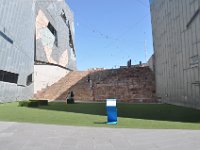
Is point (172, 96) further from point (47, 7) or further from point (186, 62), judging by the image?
point (47, 7)

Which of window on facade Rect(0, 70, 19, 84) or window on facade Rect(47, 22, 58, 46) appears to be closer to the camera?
window on facade Rect(0, 70, 19, 84)

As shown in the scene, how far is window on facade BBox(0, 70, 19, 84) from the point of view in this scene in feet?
117

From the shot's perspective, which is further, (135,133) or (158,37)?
(158,37)

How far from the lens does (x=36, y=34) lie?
52062 mm

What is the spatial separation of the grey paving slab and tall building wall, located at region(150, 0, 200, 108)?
12.3 meters

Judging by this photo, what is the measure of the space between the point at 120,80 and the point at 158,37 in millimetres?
13959

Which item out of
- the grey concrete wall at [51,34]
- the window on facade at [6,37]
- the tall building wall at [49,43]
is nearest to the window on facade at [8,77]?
the window on facade at [6,37]

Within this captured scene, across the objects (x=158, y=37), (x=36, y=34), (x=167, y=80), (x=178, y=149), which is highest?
(x=36, y=34)

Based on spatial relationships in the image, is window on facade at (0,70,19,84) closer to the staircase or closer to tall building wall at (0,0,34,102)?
tall building wall at (0,0,34,102)

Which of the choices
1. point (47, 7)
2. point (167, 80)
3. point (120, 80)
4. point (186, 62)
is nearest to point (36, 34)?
point (47, 7)

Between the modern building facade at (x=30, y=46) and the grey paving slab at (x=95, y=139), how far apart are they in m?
24.5

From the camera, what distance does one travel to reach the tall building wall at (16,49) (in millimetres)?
34844

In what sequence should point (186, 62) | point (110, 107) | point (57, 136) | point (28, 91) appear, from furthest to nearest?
point (28, 91), point (186, 62), point (110, 107), point (57, 136)

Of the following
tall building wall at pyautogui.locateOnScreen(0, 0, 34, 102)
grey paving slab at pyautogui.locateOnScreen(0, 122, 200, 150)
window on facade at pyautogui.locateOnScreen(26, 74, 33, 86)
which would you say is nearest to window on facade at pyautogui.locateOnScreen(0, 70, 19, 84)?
tall building wall at pyautogui.locateOnScreen(0, 0, 34, 102)
